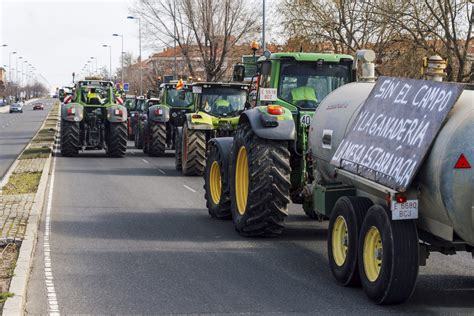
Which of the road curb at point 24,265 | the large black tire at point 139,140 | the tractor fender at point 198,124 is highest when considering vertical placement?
the tractor fender at point 198,124

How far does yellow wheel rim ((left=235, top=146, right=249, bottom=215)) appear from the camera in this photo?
40.1 ft

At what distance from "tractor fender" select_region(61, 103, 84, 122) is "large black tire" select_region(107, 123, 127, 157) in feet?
3.79

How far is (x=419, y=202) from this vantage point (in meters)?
7.75

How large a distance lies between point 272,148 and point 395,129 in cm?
345

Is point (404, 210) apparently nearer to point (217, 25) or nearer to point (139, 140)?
point (139, 140)

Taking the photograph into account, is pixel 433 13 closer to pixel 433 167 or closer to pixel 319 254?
pixel 319 254

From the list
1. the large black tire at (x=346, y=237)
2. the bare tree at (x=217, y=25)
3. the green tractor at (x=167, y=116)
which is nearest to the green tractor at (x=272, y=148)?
the large black tire at (x=346, y=237)

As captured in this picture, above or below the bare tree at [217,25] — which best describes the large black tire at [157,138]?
A: below

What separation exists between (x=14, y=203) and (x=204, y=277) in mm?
7120

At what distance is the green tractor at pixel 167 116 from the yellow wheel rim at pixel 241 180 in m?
15.1

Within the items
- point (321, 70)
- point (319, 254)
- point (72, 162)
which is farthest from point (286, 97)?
point (72, 162)

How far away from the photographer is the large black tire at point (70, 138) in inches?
1097

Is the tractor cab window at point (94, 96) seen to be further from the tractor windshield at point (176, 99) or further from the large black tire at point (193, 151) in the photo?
the large black tire at point (193, 151)

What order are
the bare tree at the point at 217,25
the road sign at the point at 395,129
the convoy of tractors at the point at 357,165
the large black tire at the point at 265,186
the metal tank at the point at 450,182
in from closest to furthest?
the metal tank at the point at 450,182 → the convoy of tractors at the point at 357,165 → the road sign at the point at 395,129 → the large black tire at the point at 265,186 → the bare tree at the point at 217,25
